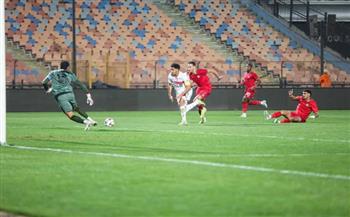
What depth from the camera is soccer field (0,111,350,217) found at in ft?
34.3

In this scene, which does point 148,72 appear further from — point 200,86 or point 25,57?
point 200,86

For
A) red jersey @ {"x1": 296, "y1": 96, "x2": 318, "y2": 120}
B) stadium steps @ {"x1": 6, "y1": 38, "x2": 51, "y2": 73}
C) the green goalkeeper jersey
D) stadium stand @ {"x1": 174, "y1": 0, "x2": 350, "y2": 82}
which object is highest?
stadium stand @ {"x1": 174, "y1": 0, "x2": 350, "y2": 82}

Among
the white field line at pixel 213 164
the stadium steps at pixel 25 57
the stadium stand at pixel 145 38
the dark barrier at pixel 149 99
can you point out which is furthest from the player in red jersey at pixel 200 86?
the stadium steps at pixel 25 57

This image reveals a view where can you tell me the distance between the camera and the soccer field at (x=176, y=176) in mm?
10461

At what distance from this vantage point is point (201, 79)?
33688 millimetres

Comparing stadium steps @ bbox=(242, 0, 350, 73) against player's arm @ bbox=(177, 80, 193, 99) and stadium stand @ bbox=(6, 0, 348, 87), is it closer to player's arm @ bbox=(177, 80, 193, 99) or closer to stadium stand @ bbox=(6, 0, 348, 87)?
stadium stand @ bbox=(6, 0, 348, 87)

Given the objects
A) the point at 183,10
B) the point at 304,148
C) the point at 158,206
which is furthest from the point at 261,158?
the point at 183,10

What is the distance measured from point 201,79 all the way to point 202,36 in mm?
23452

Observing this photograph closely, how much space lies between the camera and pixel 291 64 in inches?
2090

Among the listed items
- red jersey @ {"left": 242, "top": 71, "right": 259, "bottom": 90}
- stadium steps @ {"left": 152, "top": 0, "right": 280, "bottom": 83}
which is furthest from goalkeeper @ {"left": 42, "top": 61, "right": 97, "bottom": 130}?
stadium steps @ {"left": 152, "top": 0, "right": 280, "bottom": 83}

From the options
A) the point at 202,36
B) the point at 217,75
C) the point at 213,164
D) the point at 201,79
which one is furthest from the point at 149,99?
the point at 213,164

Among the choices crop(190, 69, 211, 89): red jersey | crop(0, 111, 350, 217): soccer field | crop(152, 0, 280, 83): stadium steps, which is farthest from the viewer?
crop(152, 0, 280, 83): stadium steps

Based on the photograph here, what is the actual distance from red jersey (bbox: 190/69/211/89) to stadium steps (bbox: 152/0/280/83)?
65.7 ft

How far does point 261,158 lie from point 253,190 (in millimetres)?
4902
